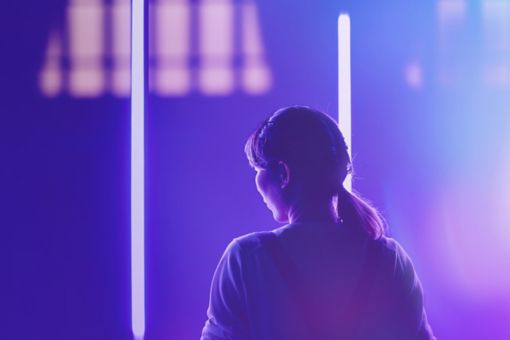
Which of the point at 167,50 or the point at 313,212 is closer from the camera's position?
the point at 313,212

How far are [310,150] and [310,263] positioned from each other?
236 mm

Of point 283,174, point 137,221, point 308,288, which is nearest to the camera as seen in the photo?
point 308,288

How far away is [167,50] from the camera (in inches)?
90.9

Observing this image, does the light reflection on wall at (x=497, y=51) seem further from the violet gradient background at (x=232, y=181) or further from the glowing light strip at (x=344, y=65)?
the glowing light strip at (x=344, y=65)

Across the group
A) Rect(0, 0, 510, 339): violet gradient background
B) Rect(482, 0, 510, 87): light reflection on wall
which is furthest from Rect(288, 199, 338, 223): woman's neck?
Rect(482, 0, 510, 87): light reflection on wall

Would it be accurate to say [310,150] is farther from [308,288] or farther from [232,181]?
[232,181]

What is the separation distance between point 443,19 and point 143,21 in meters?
1.24

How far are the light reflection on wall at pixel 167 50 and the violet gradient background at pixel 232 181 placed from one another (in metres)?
0.07

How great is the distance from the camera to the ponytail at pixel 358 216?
3.90 feet

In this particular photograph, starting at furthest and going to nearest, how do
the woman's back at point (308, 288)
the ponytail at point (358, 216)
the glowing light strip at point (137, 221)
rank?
the glowing light strip at point (137, 221) → the ponytail at point (358, 216) → the woman's back at point (308, 288)

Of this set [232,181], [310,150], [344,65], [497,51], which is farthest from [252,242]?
[497,51]

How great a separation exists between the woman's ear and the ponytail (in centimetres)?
13

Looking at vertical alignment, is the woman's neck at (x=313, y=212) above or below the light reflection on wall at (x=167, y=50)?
below

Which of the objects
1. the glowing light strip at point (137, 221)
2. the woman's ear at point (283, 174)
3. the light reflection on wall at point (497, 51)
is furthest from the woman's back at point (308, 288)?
the light reflection on wall at point (497, 51)
